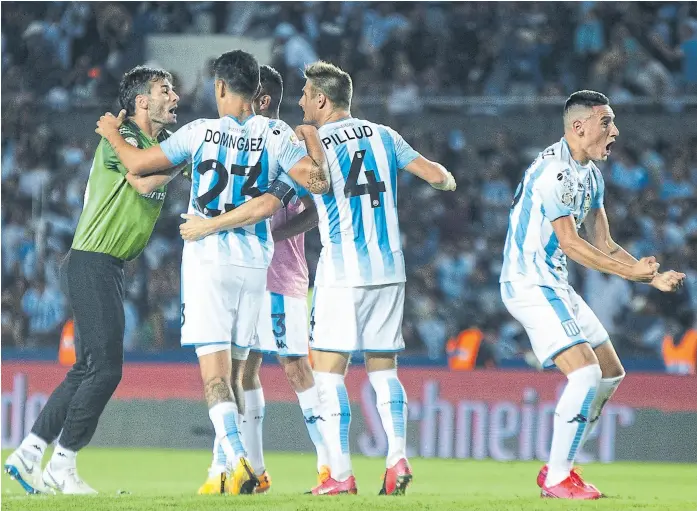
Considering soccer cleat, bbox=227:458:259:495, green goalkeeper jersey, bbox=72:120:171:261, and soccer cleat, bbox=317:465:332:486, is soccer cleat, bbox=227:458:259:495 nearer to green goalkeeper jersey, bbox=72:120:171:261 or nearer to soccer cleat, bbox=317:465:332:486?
soccer cleat, bbox=317:465:332:486

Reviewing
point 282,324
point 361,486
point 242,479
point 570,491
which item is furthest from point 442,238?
point 242,479

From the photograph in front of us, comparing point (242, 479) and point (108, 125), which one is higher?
point (108, 125)

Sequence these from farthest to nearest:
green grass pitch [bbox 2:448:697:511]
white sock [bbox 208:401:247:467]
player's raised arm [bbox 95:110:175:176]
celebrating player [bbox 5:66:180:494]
A: celebrating player [bbox 5:66:180:494] < player's raised arm [bbox 95:110:175:176] < white sock [bbox 208:401:247:467] < green grass pitch [bbox 2:448:697:511]

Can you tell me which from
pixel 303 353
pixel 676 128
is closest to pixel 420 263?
pixel 676 128

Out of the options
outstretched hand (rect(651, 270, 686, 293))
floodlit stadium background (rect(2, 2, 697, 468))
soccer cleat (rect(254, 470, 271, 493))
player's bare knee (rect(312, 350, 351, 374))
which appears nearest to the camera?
outstretched hand (rect(651, 270, 686, 293))

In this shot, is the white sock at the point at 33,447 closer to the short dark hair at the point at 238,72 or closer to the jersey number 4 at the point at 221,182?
the jersey number 4 at the point at 221,182

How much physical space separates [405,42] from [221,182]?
1173 centimetres

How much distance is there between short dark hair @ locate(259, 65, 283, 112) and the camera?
26.6ft

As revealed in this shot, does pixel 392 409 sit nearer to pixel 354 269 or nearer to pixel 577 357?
pixel 354 269

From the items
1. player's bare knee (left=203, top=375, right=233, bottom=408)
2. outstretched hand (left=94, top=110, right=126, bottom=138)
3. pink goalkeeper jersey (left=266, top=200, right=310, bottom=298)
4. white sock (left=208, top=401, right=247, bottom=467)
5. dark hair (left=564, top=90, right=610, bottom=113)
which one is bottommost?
white sock (left=208, top=401, right=247, bottom=467)

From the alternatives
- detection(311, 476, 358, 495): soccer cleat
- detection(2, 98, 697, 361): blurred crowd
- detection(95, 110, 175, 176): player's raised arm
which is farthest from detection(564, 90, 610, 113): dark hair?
detection(2, 98, 697, 361): blurred crowd

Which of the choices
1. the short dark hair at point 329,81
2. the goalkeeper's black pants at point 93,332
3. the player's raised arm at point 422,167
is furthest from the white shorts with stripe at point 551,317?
the goalkeeper's black pants at point 93,332

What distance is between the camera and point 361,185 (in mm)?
7500

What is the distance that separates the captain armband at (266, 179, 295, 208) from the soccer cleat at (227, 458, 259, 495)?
1.49m
